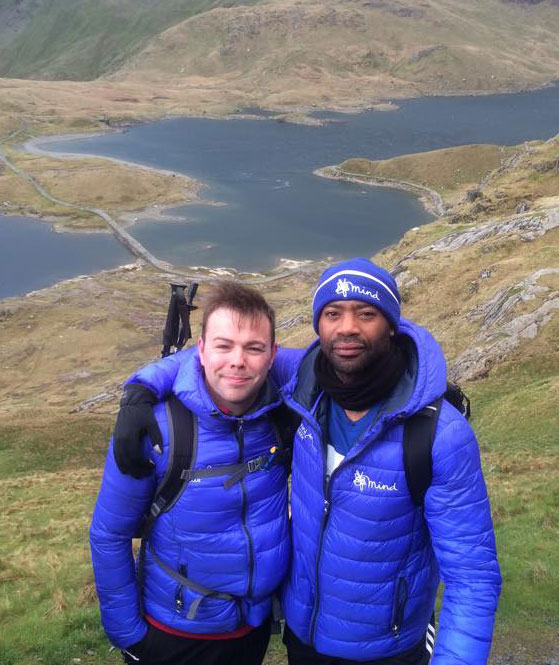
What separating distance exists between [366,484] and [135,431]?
197 cm

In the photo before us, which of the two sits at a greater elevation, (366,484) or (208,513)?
(366,484)

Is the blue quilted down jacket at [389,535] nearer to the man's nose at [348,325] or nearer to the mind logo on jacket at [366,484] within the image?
Result: the mind logo on jacket at [366,484]

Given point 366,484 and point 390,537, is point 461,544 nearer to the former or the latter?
point 390,537

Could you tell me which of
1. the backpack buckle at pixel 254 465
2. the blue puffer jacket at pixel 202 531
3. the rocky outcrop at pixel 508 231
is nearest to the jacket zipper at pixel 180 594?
the blue puffer jacket at pixel 202 531

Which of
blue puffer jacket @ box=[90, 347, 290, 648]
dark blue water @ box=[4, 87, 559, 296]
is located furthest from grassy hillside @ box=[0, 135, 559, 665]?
dark blue water @ box=[4, 87, 559, 296]

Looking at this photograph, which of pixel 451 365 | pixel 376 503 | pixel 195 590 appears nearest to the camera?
pixel 376 503

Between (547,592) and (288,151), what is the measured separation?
163745 mm

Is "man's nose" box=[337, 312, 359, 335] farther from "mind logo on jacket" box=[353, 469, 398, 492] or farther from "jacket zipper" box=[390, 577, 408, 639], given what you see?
"jacket zipper" box=[390, 577, 408, 639]

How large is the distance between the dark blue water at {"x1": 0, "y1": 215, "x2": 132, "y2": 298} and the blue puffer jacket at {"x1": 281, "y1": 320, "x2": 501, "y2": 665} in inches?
3214

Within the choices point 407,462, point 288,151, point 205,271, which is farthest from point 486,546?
point 288,151

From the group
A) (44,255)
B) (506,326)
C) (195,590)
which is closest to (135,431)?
(195,590)

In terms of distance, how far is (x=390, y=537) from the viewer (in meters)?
5.12

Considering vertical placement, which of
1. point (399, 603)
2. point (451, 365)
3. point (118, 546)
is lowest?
point (451, 365)

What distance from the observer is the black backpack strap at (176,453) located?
530cm
